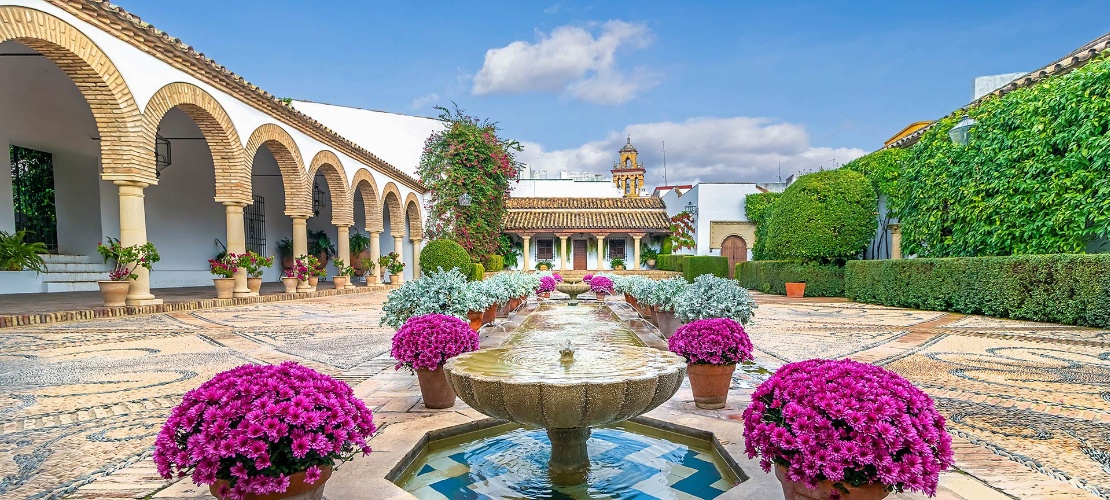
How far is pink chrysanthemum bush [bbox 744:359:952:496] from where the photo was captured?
5.25 ft

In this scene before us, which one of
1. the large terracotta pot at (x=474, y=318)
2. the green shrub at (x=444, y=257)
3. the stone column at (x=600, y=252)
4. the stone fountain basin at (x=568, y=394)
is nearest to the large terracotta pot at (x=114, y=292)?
the large terracotta pot at (x=474, y=318)

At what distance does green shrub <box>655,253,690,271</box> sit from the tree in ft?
25.9

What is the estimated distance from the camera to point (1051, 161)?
8625mm

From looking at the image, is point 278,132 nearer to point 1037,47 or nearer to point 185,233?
point 185,233

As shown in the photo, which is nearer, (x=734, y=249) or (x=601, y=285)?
(x=601, y=285)

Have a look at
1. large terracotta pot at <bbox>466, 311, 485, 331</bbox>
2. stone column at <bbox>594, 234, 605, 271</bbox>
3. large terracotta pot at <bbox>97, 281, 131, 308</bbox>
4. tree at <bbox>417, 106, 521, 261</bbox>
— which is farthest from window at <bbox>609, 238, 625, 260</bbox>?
large terracotta pot at <bbox>466, 311, 485, 331</bbox>

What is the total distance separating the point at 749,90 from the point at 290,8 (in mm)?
11254

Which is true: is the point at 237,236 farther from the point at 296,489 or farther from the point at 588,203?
the point at 588,203

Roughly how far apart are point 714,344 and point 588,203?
85.0 feet

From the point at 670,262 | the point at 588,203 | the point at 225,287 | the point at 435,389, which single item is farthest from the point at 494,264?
the point at 435,389

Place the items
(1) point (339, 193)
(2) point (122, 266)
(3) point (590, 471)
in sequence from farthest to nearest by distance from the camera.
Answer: (1) point (339, 193), (2) point (122, 266), (3) point (590, 471)

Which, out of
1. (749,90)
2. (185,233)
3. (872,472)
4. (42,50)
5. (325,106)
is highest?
(325,106)

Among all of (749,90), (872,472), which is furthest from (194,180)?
(872,472)

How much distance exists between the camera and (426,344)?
11.0ft
